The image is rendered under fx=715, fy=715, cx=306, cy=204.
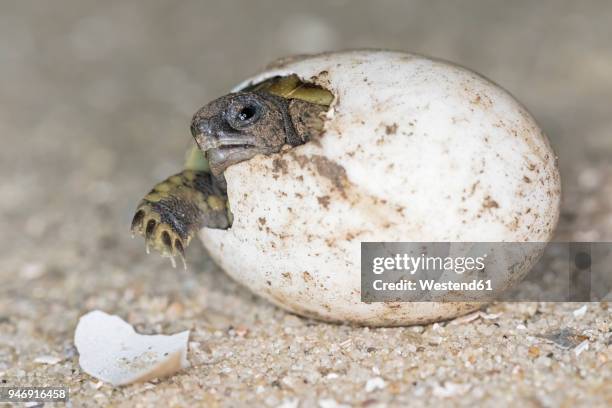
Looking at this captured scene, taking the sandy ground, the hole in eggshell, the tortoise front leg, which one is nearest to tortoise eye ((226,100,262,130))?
the hole in eggshell

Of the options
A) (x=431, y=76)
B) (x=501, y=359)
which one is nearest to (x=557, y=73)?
(x=431, y=76)

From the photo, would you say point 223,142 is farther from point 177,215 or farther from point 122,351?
point 122,351

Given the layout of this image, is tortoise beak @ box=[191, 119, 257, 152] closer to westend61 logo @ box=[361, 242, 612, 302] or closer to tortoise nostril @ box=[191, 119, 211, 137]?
tortoise nostril @ box=[191, 119, 211, 137]

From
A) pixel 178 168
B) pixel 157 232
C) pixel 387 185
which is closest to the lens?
pixel 387 185

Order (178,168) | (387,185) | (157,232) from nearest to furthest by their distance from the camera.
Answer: (387,185)
(157,232)
(178,168)

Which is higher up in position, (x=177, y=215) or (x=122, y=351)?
(x=177, y=215)

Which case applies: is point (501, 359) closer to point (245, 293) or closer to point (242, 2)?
point (245, 293)

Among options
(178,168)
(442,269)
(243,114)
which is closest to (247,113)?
(243,114)
